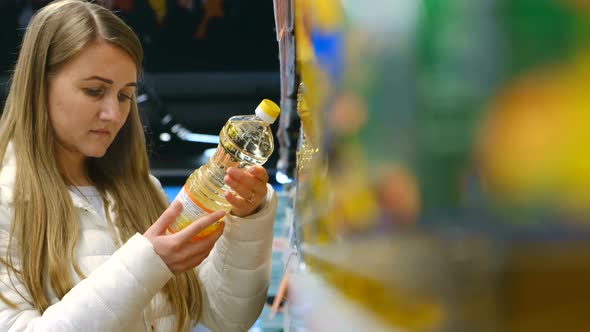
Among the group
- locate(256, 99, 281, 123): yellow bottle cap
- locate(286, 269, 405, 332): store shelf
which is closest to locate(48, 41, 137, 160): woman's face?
locate(256, 99, 281, 123): yellow bottle cap

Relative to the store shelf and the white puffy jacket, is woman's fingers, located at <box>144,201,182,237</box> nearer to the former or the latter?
the white puffy jacket

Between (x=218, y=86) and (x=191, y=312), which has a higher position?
(x=191, y=312)

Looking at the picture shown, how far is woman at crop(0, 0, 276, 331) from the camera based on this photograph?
1.16 m

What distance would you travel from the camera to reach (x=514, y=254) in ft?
0.68

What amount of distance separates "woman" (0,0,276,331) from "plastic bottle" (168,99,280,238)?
2cm

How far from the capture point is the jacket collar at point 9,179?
4.11 feet

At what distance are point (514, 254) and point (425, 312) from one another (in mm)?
72

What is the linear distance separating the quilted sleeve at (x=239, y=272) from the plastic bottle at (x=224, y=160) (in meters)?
0.09

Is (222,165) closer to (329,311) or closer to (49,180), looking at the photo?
(49,180)

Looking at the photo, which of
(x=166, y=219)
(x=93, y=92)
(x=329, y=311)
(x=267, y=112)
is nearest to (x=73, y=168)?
(x=93, y=92)

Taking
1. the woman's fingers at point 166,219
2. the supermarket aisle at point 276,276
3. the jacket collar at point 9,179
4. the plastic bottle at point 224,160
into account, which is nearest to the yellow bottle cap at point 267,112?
the plastic bottle at point 224,160

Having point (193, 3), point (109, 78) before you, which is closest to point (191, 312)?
point (109, 78)

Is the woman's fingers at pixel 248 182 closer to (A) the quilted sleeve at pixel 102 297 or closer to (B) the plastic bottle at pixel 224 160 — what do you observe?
(B) the plastic bottle at pixel 224 160

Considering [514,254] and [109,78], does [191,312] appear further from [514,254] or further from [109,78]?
[514,254]
